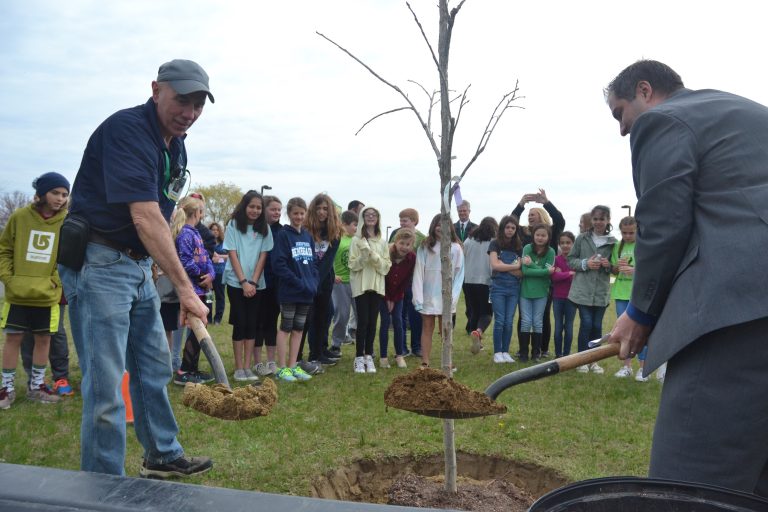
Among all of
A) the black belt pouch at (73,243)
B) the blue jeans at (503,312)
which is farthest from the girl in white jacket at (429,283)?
the black belt pouch at (73,243)

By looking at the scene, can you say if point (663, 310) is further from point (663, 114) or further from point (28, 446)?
point (28, 446)

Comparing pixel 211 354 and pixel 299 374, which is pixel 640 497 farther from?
pixel 299 374

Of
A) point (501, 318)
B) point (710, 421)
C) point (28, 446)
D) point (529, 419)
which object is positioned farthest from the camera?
point (501, 318)

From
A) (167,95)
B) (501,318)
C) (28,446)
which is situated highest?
(167,95)

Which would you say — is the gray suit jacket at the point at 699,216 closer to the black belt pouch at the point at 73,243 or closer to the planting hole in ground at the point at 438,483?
the planting hole in ground at the point at 438,483

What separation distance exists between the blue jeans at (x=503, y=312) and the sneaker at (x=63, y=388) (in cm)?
542

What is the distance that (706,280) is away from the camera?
7.27ft

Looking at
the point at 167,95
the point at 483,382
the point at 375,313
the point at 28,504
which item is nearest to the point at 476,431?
the point at 483,382

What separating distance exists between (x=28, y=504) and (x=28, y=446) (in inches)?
154

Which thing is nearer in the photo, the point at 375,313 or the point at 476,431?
the point at 476,431

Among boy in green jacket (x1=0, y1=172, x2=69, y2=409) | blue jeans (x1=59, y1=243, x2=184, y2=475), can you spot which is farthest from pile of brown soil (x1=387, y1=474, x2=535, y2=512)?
boy in green jacket (x1=0, y1=172, x2=69, y2=409)

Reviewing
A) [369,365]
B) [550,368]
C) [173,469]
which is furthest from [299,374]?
[550,368]

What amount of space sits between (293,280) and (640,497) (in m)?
5.81

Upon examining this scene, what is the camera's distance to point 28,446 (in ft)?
15.5
